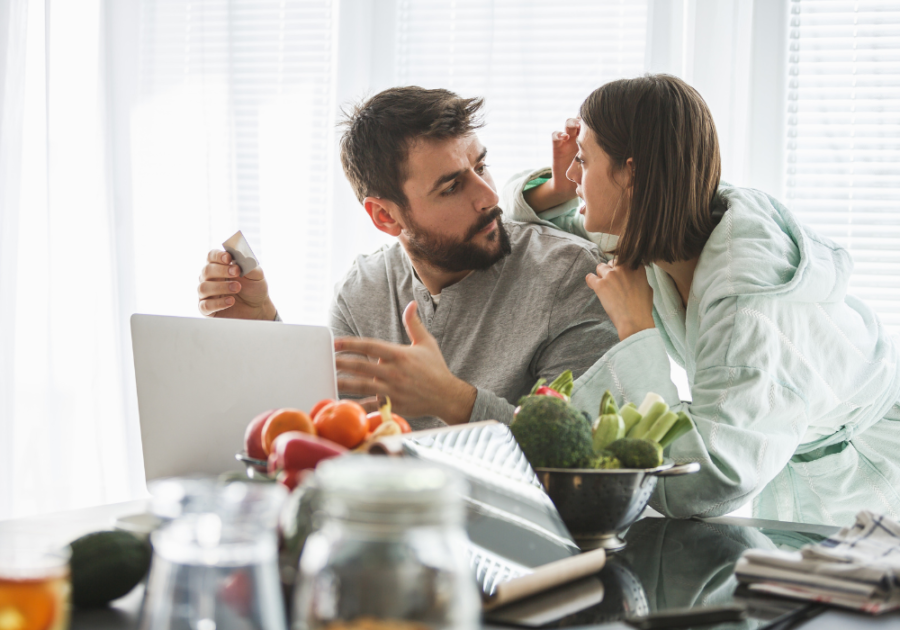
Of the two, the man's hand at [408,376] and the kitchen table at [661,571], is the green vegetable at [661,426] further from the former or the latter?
the man's hand at [408,376]

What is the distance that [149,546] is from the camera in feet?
2.08

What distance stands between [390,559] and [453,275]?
1.60 metres

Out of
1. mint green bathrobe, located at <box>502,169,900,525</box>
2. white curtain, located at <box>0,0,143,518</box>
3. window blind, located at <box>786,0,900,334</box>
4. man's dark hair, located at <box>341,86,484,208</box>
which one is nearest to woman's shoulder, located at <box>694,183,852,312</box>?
mint green bathrobe, located at <box>502,169,900,525</box>

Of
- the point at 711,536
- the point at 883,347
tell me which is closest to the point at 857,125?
the point at 883,347

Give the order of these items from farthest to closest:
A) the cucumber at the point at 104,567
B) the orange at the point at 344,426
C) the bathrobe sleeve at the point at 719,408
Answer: the bathrobe sleeve at the point at 719,408
the orange at the point at 344,426
the cucumber at the point at 104,567

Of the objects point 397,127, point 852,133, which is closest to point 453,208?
point 397,127

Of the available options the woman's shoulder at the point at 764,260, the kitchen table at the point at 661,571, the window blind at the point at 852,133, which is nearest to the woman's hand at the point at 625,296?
the woman's shoulder at the point at 764,260

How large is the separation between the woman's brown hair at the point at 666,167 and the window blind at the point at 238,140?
1.34 meters

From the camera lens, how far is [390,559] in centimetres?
33

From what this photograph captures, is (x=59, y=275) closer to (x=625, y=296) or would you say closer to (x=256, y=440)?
(x=625, y=296)

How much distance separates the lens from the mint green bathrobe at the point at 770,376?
1117 millimetres

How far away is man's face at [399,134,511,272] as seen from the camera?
1.82m

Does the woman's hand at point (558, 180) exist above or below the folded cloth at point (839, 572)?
above

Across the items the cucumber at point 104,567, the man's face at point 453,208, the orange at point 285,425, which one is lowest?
the cucumber at point 104,567
